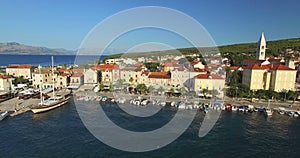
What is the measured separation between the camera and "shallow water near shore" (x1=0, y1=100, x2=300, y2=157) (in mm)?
10773

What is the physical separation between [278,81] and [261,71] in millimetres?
2033

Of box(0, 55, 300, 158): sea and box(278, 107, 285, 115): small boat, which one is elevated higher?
box(278, 107, 285, 115): small boat

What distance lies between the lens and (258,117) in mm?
16875

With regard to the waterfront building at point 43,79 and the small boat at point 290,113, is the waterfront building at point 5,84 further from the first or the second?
the small boat at point 290,113

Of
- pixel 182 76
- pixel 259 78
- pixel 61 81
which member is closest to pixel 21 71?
pixel 61 81

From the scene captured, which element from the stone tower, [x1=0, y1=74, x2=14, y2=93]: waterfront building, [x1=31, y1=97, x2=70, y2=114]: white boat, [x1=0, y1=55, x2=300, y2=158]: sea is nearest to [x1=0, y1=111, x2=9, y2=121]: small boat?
[x1=0, y1=55, x2=300, y2=158]: sea

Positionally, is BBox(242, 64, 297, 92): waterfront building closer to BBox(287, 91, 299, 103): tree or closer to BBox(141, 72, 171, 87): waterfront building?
BBox(287, 91, 299, 103): tree

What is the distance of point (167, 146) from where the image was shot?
37.7 feet

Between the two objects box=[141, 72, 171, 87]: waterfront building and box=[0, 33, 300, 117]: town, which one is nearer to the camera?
box=[0, 33, 300, 117]: town


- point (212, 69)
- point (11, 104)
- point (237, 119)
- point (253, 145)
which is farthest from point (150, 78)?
point (253, 145)

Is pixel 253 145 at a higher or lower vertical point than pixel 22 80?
lower

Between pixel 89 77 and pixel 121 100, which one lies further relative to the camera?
pixel 89 77

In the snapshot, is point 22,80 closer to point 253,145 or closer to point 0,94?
point 0,94

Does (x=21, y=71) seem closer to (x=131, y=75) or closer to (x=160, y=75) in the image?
(x=131, y=75)
